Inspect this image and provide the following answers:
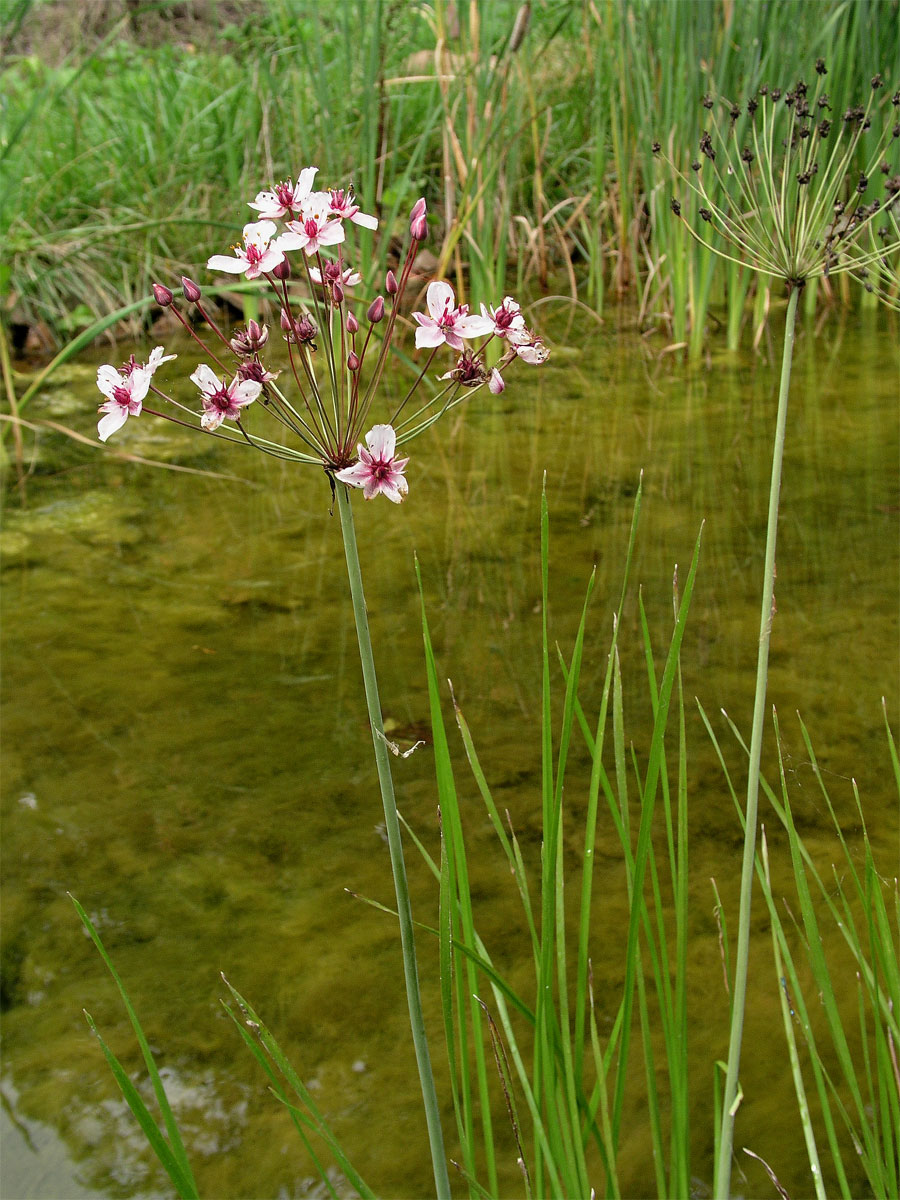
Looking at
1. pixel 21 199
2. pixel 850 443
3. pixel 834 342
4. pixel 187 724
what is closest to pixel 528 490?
pixel 850 443

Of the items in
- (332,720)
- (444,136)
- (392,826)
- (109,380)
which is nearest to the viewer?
(392,826)

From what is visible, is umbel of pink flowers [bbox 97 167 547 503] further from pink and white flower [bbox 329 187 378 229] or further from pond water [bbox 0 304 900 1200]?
pond water [bbox 0 304 900 1200]

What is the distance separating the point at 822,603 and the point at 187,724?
118 cm

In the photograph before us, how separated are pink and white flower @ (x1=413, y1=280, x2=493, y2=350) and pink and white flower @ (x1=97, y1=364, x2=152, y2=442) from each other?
183 millimetres

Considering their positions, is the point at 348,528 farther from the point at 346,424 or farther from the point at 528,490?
the point at 528,490

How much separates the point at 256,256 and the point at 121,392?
0.13 metres

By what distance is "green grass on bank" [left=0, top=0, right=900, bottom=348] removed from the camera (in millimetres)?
3422

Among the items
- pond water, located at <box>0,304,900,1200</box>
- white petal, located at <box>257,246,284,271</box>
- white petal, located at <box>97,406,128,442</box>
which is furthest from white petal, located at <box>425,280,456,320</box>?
pond water, located at <box>0,304,900,1200</box>

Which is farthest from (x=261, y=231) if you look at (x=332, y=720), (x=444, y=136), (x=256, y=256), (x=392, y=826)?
(x=444, y=136)

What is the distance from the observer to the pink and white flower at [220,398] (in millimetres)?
693

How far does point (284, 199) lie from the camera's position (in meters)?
0.73

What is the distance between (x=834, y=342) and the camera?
12.6 ft

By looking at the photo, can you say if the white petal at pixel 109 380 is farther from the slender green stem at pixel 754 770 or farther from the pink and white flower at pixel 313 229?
the slender green stem at pixel 754 770

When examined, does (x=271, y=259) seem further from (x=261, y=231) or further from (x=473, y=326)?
(x=473, y=326)
